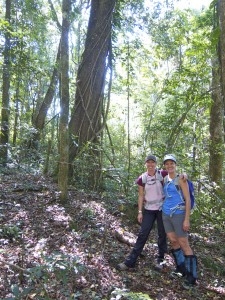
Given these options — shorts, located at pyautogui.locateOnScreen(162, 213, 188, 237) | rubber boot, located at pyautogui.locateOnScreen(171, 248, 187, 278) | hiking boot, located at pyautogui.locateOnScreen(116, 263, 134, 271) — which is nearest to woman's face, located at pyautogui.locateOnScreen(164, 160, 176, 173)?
shorts, located at pyautogui.locateOnScreen(162, 213, 188, 237)

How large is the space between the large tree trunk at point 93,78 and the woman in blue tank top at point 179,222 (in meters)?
4.22

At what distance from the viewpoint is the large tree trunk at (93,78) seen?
8.85 m

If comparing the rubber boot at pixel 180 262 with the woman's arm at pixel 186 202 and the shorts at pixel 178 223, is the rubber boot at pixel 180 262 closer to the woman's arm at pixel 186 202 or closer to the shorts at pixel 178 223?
the shorts at pixel 178 223

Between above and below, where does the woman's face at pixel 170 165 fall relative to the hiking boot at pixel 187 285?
above

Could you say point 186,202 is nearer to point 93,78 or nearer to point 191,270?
point 191,270

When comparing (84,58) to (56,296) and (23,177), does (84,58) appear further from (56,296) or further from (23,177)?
(56,296)

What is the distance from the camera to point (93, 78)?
356 inches

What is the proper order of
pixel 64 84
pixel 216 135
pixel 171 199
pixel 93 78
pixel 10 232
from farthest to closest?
pixel 216 135, pixel 93 78, pixel 64 84, pixel 10 232, pixel 171 199

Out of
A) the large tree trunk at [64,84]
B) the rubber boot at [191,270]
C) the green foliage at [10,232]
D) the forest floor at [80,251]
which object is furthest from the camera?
the large tree trunk at [64,84]

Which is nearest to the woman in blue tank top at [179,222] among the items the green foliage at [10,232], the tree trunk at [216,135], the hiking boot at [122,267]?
the hiking boot at [122,267]

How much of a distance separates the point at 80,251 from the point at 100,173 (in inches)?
145

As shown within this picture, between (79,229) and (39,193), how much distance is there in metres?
1.88

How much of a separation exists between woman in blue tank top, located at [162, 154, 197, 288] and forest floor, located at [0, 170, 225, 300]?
8.5 inches

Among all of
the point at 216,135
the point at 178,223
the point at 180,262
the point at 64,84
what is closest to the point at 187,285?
the point at 180,262
